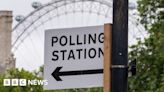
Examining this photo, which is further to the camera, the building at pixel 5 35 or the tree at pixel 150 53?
the building at pixel 5 35

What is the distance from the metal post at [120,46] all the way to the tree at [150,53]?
3522 cm

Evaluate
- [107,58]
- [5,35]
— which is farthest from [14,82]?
[5,35]

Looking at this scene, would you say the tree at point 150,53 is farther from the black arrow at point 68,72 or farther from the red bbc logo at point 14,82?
the black arrow at point 68,72

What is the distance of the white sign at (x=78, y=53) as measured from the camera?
10.6 metres

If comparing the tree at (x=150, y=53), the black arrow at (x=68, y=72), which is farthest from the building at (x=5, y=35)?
the black arrow at (x=68, y=72)

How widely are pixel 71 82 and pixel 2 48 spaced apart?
14193cm

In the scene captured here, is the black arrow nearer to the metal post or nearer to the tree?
the metal post

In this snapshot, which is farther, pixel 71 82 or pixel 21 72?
pixel 21 72

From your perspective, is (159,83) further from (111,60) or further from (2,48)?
(2,48)

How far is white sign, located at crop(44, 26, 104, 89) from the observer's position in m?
10.6

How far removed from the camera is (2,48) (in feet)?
499

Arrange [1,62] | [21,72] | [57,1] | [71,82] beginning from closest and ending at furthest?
1. [71,82]
2. [21,72]
3. [57,1]
4. [1,62]

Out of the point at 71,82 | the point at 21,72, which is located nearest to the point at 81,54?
the point at 71,82

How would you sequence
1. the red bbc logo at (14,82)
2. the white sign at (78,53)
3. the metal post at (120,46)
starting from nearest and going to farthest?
the metal post at (120,46)
the white sign at (78,53)
the red bbc logo at (14,82)
